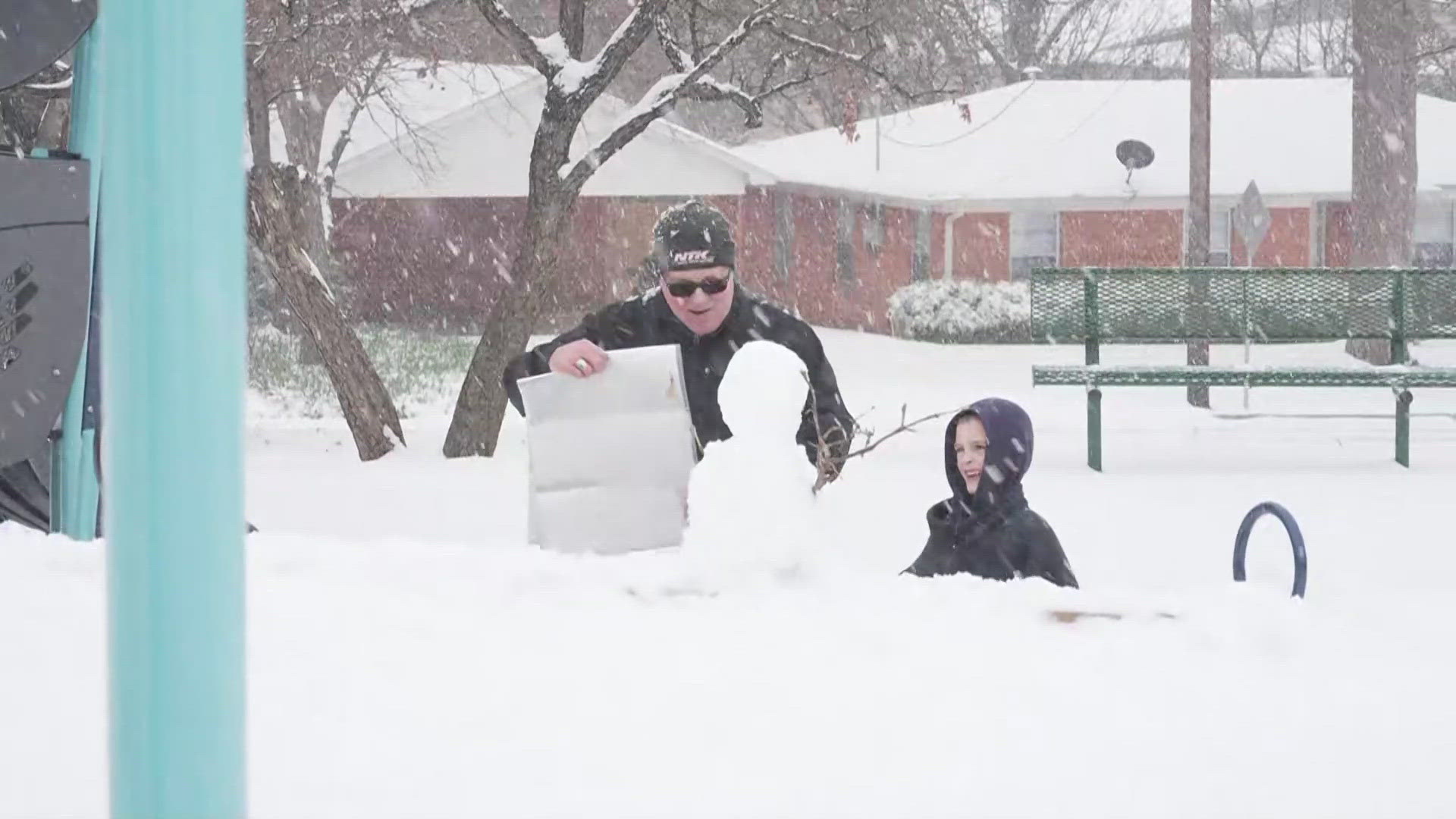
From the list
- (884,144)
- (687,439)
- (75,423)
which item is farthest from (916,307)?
(687,439)

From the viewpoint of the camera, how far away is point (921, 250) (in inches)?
1250

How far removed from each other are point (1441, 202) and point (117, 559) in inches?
1269

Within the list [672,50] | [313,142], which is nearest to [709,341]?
[672,50]

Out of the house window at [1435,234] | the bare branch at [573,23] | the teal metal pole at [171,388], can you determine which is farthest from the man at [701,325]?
the house window at [1435,234]

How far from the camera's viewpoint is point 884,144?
111ft

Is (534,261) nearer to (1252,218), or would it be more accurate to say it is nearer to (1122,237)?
(1252,218)

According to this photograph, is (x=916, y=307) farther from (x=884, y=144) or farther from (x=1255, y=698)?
A: (x=1255, y=698)

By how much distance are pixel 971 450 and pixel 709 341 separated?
0.73 m

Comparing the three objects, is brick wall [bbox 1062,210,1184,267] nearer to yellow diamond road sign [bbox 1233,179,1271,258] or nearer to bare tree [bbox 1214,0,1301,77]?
yellow diamond road sign [bbox 1233,179,1271,258]

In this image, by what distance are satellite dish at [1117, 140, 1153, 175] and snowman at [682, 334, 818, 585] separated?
27.4 metres

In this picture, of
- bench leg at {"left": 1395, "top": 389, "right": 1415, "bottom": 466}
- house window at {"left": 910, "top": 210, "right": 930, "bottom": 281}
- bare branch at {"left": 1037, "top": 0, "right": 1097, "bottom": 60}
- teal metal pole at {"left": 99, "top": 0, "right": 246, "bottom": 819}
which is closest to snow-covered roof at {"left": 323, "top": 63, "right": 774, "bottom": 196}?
house window at {"left": 910, "top": 210, "right": 930, "bottom": 281}

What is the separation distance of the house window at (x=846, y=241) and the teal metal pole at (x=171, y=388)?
108 feet

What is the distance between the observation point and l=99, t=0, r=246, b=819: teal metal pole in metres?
1.28

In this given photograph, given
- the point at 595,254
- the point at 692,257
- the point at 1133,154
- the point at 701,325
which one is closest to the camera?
the point at 692,257
